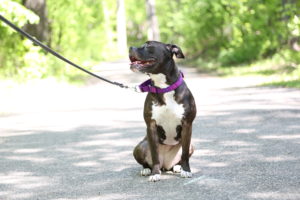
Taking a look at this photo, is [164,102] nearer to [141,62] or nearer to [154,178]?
[141,62]

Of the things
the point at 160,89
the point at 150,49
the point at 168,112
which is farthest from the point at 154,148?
Result: the point at 150,49

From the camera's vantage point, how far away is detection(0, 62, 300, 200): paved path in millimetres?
4992

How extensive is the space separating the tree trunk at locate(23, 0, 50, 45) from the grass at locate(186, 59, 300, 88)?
6309 mm

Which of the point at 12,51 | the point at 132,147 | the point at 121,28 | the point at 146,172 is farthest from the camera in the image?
the point at 121,28

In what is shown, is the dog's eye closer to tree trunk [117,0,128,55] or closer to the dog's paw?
the dog's paw

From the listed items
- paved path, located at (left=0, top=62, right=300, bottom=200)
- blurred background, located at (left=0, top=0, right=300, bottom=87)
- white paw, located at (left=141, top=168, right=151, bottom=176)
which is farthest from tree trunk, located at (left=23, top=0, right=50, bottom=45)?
white paw, located at (left=141, top=168, right=151, bottom=176)

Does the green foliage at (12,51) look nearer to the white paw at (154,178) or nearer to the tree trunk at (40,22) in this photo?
the tree trunk at (40,22)

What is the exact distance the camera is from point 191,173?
17.8 ft

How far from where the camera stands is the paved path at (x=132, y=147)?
16.4 ft

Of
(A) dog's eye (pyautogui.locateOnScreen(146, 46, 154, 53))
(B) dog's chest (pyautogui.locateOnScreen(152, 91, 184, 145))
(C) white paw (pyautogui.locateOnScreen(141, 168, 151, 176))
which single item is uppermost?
(A) dog's eye (pyautogui.locateOnScreen(146, 46, 154, 53))

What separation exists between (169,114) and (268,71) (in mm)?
13110

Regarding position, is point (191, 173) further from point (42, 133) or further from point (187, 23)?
point (187, 23)

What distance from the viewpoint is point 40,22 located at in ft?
60.2

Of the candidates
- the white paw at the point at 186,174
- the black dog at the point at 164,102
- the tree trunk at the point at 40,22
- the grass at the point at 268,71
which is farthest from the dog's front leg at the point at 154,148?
the tree trunk at the point at 40,22
